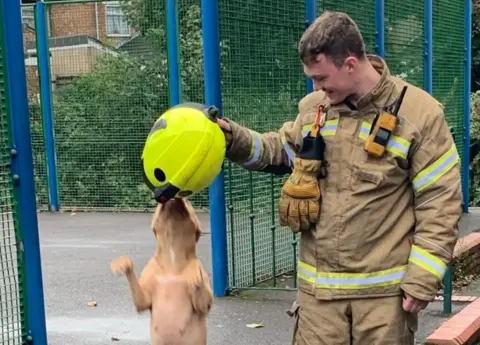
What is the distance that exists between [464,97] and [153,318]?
9.42 meters

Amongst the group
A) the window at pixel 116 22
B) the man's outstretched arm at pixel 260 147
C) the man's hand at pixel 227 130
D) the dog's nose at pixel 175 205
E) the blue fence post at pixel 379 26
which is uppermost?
the window at pixel 116 22

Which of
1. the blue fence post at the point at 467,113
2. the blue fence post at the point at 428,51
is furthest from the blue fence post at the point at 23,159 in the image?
the blue fence post at the point at 467,113

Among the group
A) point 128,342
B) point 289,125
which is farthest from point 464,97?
point 289,125

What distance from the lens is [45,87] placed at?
12.0 metres

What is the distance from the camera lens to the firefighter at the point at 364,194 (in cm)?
310

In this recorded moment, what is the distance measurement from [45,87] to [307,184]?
31.0 ft

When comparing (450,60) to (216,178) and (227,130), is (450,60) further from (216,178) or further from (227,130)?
(227,130)

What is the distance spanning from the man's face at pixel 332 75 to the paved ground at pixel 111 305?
283 centimetres

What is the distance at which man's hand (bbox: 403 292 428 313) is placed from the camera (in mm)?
3119

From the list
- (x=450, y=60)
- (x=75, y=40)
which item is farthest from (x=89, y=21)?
(x=450, y=60)

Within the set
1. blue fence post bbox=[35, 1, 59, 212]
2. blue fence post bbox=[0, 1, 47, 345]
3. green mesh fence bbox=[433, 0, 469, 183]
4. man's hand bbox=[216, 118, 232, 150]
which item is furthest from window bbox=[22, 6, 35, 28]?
man's hand bbox=[216, 118, 232, 150]

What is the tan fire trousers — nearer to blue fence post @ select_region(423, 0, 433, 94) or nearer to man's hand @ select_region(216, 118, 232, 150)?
man's hand @ select_region(216, 118, 232, 150)

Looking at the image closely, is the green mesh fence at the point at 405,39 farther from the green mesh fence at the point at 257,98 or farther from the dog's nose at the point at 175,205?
the dog's nose at the point at 175,205

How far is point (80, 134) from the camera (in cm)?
1199
